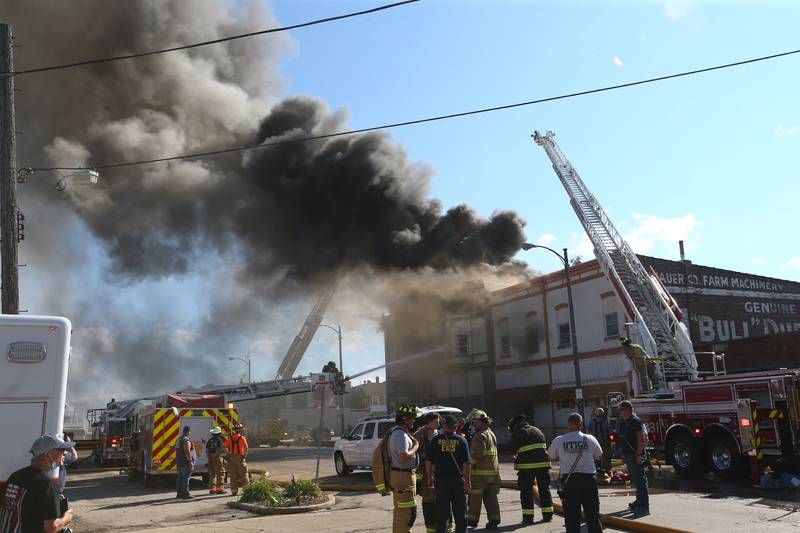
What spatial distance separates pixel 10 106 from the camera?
40.5 ft

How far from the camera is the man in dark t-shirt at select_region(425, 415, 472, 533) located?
691 centimetres

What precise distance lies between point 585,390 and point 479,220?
8.36m

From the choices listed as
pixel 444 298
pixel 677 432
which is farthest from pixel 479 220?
pixel 677 432

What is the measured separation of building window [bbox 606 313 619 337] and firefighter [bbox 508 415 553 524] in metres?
18.3

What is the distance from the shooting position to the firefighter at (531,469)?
28.8ft

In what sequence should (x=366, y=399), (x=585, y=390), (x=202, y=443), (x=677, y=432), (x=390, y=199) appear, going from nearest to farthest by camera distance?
(x=677, y=432)
(x=202, y=443)
(x=390, y=199)
(x=585, y=390)
(x=366, y=399)

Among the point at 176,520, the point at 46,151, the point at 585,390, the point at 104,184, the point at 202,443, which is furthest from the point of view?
the point at 585,390

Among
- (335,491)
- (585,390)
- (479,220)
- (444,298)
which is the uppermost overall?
(479,220)

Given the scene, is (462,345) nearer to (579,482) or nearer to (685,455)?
(685,455)

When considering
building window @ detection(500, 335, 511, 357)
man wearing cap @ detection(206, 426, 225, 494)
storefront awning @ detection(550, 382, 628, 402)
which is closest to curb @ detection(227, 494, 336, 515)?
man wearing cap @ detection(206, 426, 225, 494)

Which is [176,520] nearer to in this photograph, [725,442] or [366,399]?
[725,442]

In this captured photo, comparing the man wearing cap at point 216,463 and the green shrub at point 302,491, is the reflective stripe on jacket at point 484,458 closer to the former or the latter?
the green shrub at point 302,491

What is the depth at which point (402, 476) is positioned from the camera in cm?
677

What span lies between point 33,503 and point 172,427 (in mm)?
13146
